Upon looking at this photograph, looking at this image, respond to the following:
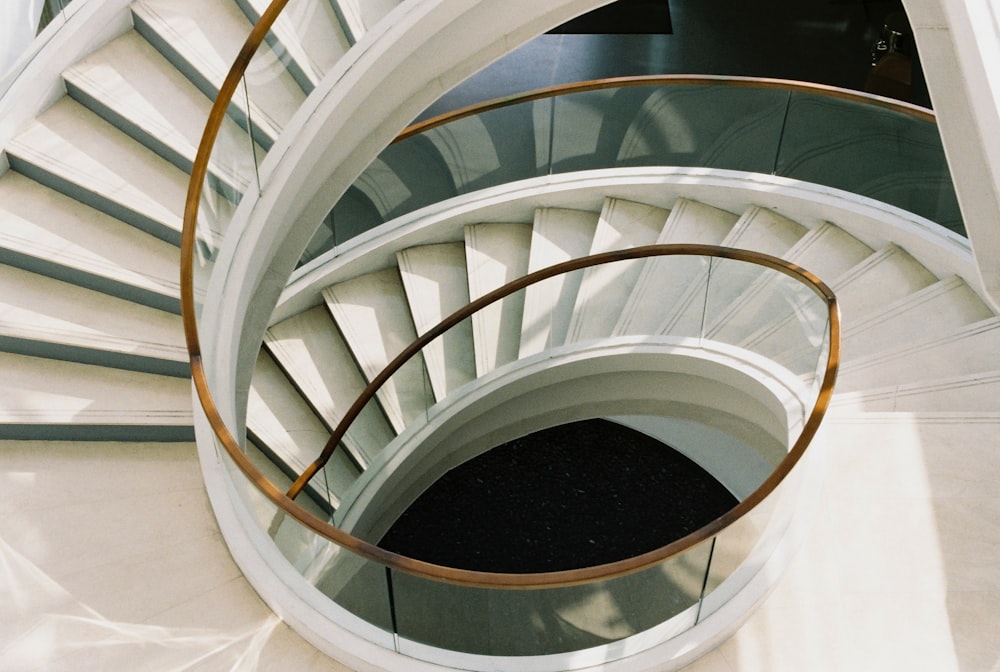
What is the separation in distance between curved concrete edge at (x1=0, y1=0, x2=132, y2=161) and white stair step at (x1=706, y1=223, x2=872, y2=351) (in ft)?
13.0

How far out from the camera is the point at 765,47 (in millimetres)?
10766

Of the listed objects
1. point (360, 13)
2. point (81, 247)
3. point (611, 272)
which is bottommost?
point (81, 247)

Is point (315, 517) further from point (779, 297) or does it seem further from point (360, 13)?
point (779, 297)

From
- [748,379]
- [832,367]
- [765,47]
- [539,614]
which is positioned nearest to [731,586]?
[539,614]

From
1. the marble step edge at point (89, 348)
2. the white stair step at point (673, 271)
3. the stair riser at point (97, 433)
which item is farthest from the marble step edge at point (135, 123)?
the white stair step at point (673, 271)

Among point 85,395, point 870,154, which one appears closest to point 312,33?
point 85,395

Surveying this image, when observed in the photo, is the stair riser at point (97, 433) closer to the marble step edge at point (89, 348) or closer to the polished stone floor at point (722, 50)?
the marble step edge at point (89, 348)

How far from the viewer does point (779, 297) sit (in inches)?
235

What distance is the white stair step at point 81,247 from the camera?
4750 mm

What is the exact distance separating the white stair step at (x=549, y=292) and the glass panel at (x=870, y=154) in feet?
5.57

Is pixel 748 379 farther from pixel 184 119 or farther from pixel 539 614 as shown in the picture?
pixel 184 119

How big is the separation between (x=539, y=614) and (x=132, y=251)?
280 centimetres

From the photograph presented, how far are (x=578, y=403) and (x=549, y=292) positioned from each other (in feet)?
3.46

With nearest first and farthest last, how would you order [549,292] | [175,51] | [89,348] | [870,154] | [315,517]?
[315,517]
[89,348]
[175,51]
[870,154]
[549,292]
